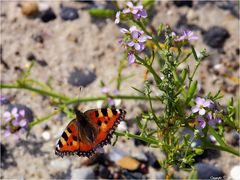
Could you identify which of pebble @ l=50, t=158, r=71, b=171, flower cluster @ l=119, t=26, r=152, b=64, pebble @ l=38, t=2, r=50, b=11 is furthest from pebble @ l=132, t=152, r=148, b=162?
pebble @ l=38, t=2, r=50, b=11

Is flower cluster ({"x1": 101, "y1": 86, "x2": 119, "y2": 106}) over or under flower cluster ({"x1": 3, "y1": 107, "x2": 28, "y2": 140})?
over

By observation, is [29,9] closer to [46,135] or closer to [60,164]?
[46,135]

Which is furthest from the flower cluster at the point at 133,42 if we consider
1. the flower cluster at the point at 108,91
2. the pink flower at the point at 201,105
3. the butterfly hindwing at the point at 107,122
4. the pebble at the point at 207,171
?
the pebble at the point at 207,171

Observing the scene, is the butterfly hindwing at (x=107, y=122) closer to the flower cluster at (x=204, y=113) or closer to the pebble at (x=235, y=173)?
the flower cluster at (x=204, y=113)

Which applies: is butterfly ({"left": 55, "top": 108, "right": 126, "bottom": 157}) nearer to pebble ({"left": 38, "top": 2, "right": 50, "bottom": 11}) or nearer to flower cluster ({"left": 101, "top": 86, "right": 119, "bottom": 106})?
flower cluster ({"left": 101, "top": 86, "right": 119, "bottom": 106})

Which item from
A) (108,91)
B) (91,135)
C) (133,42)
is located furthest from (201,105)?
(108,91)

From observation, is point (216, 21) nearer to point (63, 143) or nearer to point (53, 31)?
point (53, 31)
